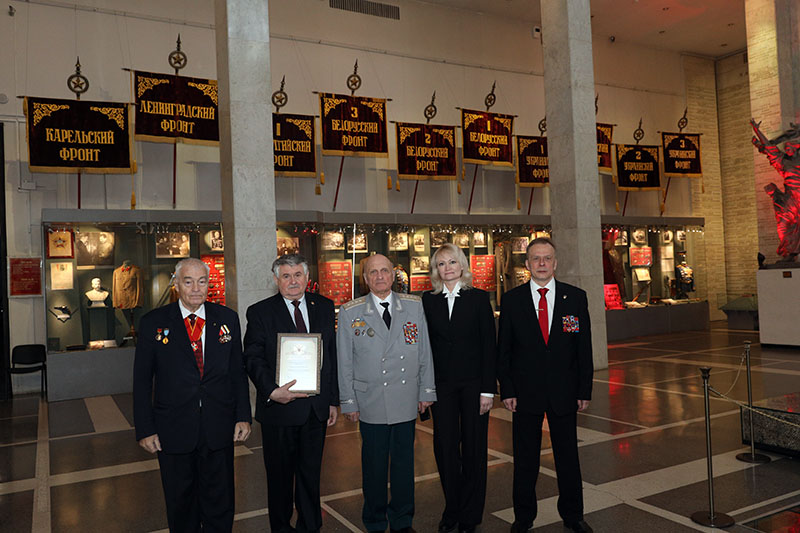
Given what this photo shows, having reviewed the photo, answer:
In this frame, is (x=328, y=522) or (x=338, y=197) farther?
(x=338, y=197)

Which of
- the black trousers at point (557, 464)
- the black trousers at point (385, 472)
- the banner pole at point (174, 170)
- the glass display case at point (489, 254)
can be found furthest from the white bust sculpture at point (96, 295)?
the black trousers at point (557, 464)

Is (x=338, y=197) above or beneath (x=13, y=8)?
beneath

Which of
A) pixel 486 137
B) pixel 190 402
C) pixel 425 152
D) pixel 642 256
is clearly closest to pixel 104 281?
pixel 425 152

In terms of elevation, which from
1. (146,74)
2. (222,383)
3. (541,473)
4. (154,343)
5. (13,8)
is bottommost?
(541,473)

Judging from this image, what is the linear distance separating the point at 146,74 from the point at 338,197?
4.93 metres

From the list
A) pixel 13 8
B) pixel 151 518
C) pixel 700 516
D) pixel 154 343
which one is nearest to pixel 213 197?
pixel 13 8

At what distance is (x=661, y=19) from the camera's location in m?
17.8

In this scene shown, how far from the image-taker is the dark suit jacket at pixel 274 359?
3670mm

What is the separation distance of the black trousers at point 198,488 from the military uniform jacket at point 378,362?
0.78 metres

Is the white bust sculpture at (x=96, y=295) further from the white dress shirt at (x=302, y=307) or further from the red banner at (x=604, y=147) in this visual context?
the red banner at (x=604, y=147)

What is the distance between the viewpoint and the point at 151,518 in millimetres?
4539

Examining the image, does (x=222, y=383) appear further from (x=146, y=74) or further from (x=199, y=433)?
(x=146, y=74)

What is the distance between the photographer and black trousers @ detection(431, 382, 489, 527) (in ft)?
12.9

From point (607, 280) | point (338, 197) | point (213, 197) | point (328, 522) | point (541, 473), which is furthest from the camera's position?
point (607, 280)
